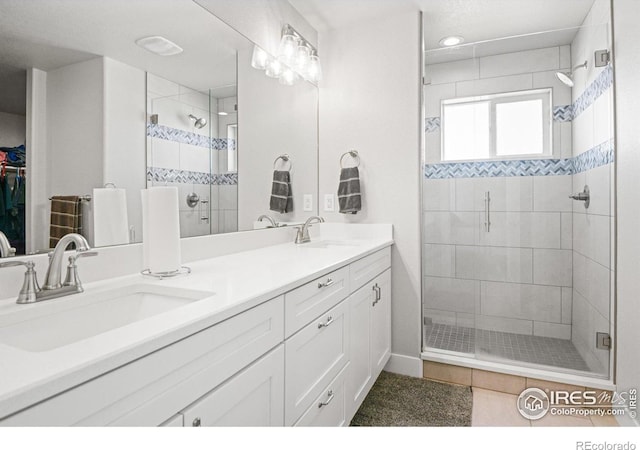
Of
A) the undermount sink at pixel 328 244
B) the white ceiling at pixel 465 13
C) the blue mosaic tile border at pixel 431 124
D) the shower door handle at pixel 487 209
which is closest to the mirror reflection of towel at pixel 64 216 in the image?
the undermount sink at pixel 328 244

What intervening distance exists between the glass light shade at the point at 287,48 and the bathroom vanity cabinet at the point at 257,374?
137cm

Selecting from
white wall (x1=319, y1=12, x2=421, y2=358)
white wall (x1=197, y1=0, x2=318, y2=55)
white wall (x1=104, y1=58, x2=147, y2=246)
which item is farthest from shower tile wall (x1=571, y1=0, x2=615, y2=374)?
white wall (x1=104, y1=58, x2=147, y2=246)

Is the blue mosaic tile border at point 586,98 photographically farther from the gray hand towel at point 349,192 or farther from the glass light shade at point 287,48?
the glass light shade at point 287,48

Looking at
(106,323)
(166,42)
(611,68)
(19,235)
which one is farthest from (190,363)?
(611,68)

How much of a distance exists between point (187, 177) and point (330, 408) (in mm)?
1114

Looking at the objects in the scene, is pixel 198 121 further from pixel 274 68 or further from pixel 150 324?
pixel 150 324

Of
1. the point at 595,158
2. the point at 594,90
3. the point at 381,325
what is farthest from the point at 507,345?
the point at 594,90

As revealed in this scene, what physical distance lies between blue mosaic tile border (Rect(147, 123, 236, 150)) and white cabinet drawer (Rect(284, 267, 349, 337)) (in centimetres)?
81

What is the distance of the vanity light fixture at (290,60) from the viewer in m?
2.08

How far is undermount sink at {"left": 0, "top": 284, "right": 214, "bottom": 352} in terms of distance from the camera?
0.81 metres

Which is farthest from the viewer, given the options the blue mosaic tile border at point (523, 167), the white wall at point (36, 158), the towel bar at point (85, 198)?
the blue mosaic tile border at point (523, 167)

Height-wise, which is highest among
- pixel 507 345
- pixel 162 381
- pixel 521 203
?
pixel 521 203

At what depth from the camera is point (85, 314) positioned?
946mm

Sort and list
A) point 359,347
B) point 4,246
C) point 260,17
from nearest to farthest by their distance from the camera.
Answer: point 4,246 → point 359,347 → point 260,17
